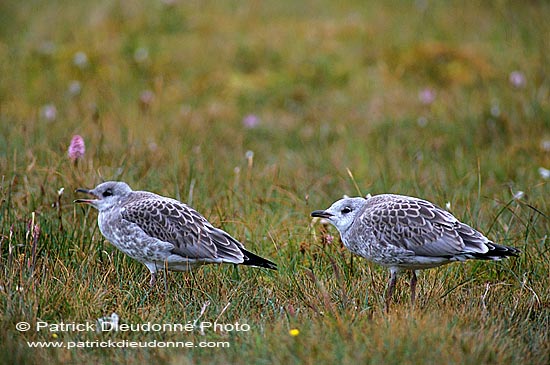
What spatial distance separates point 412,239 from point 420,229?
0.30 ft

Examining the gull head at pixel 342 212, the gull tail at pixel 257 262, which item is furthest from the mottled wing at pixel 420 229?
the gull tail at pixel 257 262

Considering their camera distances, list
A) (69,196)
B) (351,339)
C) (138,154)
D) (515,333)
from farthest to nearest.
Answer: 1. (138,154)
2. (69,196)
3. (515,333)
4. (351,339)

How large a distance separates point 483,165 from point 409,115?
77.3 inches

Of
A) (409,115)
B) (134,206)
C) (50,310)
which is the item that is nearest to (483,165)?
(409,115)

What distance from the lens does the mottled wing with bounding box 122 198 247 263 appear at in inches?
212

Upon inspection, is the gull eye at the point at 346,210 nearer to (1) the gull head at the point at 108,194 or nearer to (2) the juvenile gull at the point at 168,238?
(2) the juvenile gull at the point at 168,238

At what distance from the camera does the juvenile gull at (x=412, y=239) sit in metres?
4.99

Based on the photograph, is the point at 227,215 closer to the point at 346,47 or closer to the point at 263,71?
the point at 263,71

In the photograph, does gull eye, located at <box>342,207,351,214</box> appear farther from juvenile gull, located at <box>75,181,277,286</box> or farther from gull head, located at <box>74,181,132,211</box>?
gull head, located at <box>74,181,132,211</box>

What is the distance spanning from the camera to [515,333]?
186 inches

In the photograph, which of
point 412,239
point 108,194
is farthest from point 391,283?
point 108,194

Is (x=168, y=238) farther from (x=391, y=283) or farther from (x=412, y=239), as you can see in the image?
(x=412, y=239)

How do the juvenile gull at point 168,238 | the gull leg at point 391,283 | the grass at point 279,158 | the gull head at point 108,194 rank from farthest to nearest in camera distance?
the gull head at point 108,194 < the juvenile gull at point 168,238 < the gull leg at point 391,283 < the grass at point 279,158

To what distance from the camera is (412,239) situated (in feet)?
16.8
